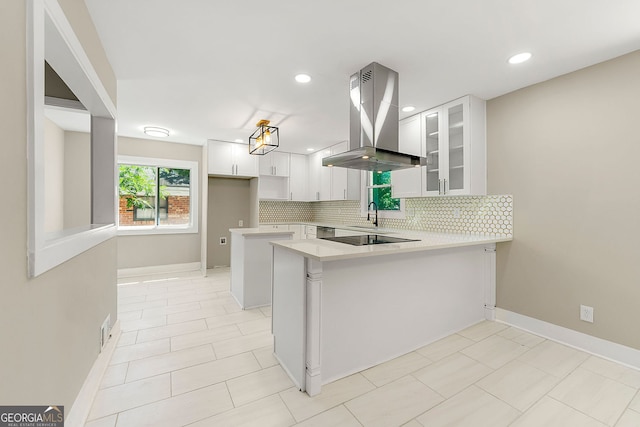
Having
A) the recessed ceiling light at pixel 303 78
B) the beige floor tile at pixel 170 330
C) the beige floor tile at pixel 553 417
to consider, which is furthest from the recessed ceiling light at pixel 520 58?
the beige floor tile at pixel 170 330

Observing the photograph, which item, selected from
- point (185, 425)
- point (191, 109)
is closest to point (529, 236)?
point (185, 425)

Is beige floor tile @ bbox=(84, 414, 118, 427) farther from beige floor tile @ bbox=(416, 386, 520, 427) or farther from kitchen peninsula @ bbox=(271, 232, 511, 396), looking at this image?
beige floor tile @ bbox=(416, 386, 520, 427)

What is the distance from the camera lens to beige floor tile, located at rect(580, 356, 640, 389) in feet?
6.30

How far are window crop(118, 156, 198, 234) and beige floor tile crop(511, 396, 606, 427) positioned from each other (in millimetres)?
5333

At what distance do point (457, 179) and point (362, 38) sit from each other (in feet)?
6.16

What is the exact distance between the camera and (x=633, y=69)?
82.8 inches

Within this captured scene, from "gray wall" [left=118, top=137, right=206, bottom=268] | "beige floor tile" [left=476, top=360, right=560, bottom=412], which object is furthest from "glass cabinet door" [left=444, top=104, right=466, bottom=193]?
"gray wall" [left=118, top=137, right=206, bottom=268]

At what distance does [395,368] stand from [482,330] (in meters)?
1.25

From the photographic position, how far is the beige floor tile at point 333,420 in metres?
1.51

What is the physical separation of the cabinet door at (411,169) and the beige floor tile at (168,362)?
285 cm

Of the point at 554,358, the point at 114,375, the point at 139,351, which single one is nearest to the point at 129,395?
the point at 114,375

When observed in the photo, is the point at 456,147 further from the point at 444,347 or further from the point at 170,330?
the point at 170,330

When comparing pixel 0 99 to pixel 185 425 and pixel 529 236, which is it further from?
pixel 529 236

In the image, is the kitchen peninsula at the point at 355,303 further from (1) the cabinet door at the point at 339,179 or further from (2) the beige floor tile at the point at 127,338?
(1) the cabinet door at the point at 339,179
